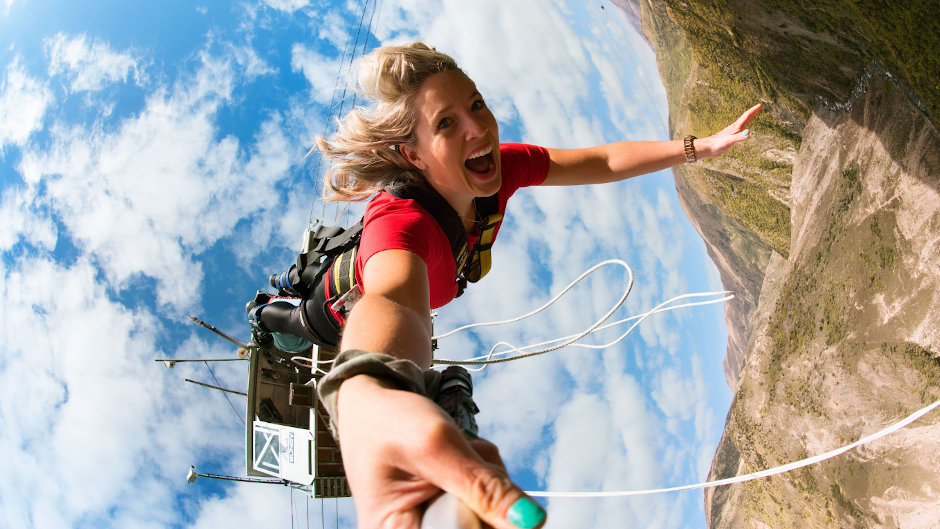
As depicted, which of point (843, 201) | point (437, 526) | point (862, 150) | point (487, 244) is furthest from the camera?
point (843, 201)

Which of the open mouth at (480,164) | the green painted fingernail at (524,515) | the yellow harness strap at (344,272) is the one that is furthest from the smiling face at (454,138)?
the green painted fingernail at (524,515)

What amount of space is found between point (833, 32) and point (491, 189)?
2641 millimetres

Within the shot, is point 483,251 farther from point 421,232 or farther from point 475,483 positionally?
point 475,483

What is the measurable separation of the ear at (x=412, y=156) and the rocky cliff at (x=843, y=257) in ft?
8.44

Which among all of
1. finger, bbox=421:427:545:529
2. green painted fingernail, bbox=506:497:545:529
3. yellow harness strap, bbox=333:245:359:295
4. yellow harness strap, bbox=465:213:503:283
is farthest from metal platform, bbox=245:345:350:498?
green painted fingernail, bbox=506:497:545:529

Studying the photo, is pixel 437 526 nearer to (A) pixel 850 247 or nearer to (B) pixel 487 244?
(B) pixel 487 244

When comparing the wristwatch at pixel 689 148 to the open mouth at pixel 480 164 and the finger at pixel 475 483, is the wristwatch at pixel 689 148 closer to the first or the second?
the open mouth at pixel 480 164

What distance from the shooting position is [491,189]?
9.04 ft

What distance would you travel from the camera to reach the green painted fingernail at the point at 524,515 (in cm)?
93

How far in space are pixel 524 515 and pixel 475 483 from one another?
0.36ft

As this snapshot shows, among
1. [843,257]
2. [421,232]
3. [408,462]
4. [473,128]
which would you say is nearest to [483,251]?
[473,128]

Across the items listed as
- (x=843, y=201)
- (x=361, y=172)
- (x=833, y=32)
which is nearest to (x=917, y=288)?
(x=843, y=201)

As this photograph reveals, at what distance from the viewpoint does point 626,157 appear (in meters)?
3.52

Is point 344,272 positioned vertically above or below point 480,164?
below
